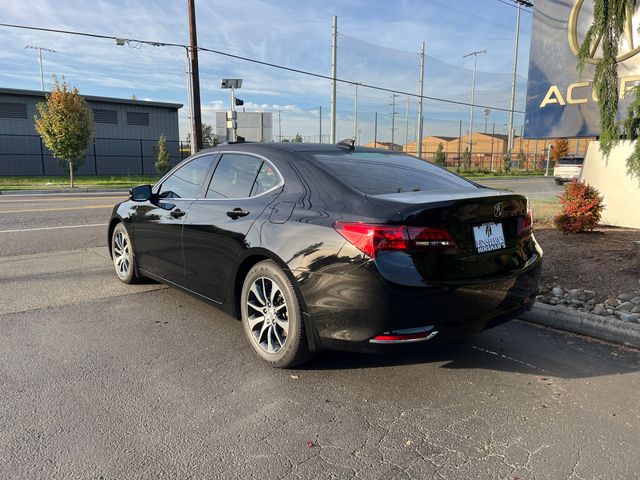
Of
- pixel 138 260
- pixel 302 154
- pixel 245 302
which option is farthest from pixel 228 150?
pixel 138 260

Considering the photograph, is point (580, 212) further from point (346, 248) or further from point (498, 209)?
point (346, 248)

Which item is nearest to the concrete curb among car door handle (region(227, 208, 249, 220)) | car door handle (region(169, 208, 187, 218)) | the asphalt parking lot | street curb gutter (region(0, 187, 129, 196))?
street curb gutter (region(0, 187, 129, 196))

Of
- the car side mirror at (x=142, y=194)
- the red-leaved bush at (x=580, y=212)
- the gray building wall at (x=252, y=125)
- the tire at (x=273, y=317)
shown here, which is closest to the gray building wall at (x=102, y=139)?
the gray building wall at (x=252, y=125)

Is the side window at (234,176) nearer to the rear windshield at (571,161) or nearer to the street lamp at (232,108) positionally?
the street lamp at (232,108)

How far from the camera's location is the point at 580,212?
26.5 ft

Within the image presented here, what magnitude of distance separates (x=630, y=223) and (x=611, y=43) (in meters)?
4.01

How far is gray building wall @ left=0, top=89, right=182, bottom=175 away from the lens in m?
30.6

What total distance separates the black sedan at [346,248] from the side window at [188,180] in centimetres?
4

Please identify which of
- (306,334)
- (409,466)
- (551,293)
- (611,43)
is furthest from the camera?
(611,43)

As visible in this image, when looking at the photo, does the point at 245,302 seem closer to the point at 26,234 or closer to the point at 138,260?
the point at 138,260

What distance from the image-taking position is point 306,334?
3230mm

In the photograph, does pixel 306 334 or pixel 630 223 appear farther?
pixel 630 223

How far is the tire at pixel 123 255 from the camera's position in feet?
17.8

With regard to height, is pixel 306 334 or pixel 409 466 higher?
pixel 306 334
